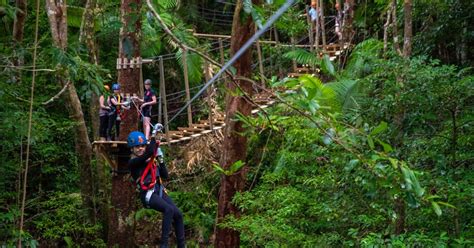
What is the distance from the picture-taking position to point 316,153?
503cm

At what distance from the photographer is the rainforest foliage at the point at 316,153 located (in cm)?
318

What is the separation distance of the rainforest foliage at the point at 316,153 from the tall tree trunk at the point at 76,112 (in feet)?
0.55

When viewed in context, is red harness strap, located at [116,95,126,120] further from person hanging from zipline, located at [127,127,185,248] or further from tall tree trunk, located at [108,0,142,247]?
person hanging from zipline, located at [127,127,185,248]

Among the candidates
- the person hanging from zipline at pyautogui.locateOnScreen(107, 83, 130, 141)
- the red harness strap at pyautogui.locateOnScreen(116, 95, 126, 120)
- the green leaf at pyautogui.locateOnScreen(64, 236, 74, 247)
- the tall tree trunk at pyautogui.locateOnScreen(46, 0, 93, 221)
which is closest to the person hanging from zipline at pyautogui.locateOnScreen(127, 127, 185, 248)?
the person hanging from zipline at pyautogui.locateOnScreen(107, 83, 130, 141)

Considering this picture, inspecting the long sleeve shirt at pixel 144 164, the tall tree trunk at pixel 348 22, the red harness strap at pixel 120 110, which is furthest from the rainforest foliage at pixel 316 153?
the tall tree trunk at pixel 348 22

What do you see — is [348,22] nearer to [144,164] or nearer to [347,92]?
[347,92]

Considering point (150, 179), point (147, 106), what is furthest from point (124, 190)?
point (150, 179)

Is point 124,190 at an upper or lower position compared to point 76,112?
lower

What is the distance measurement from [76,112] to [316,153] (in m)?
3.91

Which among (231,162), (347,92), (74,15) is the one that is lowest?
(231,162)

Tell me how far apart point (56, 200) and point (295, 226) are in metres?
3.40

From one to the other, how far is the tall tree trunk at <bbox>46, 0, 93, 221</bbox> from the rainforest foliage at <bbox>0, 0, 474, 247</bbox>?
0.17 m

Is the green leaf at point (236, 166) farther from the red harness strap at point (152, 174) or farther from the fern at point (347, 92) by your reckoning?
the fern at point (347, 92)

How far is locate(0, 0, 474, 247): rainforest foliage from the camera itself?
10.4 ft
